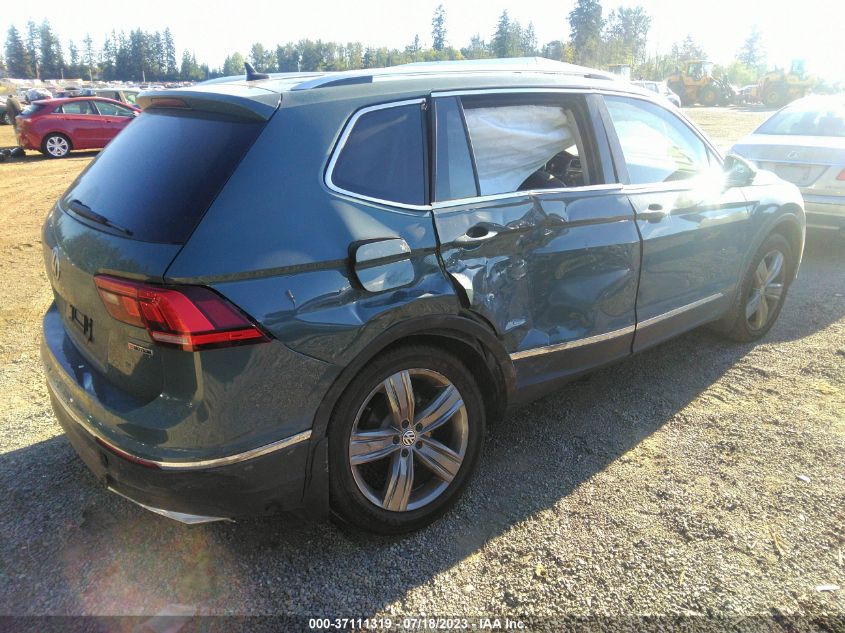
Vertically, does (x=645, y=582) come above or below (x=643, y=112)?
below

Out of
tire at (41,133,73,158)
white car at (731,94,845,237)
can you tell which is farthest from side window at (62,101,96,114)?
white car at (731,94,845,237)

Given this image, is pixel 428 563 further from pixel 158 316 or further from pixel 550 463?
pixel 158 316

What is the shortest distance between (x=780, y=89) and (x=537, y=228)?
53689 mm

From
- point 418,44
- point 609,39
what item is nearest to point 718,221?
point 609,39

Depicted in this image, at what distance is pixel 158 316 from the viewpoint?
84.5 inches

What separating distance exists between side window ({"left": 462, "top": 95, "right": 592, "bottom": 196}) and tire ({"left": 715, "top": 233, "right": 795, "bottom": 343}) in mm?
1828

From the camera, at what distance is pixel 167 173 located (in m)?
2.43

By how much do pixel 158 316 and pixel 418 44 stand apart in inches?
4478

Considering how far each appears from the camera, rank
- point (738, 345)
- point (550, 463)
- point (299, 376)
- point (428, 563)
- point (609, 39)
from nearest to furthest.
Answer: point (299, 376) < point (428, 563) < point (550, 463) < point (738, 345) < point (609, 39)

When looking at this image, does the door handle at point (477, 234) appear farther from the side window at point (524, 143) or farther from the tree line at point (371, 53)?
the tree line at point (371, 53)

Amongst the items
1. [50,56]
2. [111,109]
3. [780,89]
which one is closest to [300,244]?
[111,109]

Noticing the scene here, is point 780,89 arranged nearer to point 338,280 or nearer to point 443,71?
point 443,71

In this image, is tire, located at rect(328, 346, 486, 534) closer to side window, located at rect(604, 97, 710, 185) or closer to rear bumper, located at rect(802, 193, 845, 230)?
side window, located at rect(604, 97, 710, 185)

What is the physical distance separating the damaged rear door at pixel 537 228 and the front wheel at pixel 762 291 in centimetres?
147
